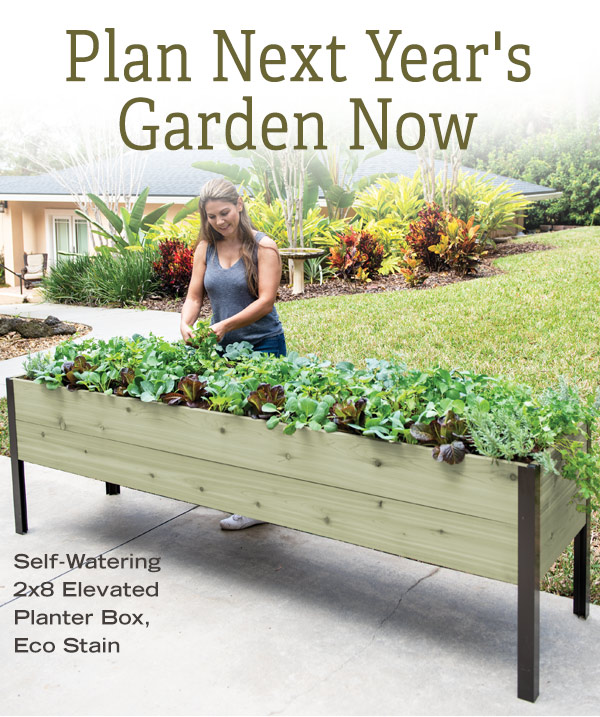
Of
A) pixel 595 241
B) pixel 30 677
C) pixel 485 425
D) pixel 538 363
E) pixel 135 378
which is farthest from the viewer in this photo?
pixel 595 241

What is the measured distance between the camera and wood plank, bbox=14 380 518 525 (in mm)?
2619

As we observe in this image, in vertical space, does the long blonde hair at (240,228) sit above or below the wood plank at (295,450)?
above

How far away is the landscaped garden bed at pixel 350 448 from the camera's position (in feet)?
8.56

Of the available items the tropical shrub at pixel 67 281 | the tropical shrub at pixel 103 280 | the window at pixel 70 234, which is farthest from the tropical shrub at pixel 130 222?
the window at pixel 70 234

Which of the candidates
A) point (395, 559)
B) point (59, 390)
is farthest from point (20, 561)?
point (395, 559)

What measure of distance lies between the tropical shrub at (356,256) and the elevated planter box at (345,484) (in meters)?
9.14

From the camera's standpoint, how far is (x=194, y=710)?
2598mm

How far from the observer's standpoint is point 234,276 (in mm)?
4055

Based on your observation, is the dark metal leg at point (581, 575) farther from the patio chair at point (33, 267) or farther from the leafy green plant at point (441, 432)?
the patio chair at point (33, 267)

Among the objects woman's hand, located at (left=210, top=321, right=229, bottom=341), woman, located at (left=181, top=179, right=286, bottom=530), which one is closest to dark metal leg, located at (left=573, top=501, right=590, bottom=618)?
woman, located at (left=181, top=179, right=286, bottom=530)

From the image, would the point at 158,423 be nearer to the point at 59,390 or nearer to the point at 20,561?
the point at 59,390

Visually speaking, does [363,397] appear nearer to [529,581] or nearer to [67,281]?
[529,581]

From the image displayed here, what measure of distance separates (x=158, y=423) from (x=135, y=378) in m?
0.27

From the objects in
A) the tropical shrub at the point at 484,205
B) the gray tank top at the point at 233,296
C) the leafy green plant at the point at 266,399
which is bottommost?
the leafy green plant at the point at 266,399
